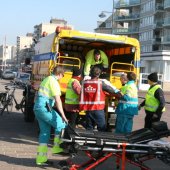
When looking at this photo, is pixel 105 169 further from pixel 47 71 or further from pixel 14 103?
pixel 14 103

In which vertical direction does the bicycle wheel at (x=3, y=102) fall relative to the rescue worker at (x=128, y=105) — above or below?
below

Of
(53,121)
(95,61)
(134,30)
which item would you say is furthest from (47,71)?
(134,30)

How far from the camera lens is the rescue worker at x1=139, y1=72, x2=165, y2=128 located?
9.29 meters

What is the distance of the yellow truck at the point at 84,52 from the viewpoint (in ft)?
36.3

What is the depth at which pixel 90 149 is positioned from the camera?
7.12m

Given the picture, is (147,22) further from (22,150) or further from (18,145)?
(22,150)

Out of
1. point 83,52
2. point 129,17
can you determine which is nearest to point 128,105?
point 83,52

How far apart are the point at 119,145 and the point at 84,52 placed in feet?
22.0

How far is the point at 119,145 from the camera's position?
281 inches

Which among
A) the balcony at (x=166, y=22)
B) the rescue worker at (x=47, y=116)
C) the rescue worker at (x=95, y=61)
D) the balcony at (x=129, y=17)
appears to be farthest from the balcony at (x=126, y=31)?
the rescue worker at (x=47, y=116)

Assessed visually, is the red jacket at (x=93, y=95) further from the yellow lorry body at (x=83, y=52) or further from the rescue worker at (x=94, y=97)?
the yellow lorry body at (x=83, y=52)

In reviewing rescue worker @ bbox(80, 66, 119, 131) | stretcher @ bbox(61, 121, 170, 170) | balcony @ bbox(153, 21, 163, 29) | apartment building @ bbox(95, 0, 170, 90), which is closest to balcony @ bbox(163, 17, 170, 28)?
apartment building @ bbox(95, 0, 170, 90)

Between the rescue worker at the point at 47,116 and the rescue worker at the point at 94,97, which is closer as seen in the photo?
the rescue worker at the point at 47,116

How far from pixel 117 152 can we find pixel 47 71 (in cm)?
490
